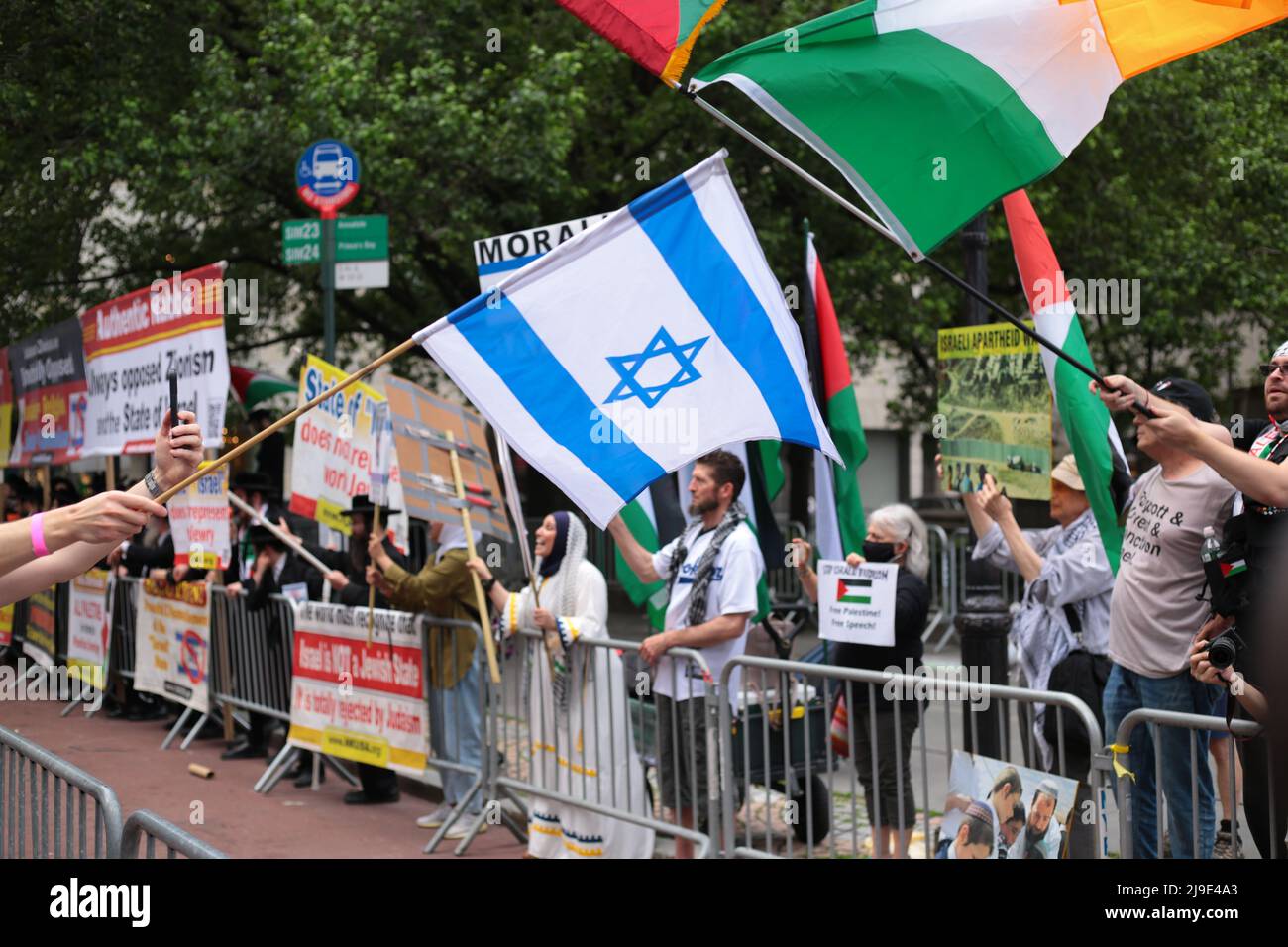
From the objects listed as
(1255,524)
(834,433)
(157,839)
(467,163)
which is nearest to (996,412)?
(834,433)

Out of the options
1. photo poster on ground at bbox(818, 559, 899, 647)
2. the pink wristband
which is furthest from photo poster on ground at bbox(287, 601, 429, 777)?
the pink wristband

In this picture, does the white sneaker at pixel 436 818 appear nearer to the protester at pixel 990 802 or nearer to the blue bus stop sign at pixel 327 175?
the protester at pixel 990 802

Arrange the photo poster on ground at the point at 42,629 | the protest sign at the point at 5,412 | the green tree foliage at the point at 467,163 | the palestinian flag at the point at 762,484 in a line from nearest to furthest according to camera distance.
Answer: the palestinian flag at the point at 762,484 → the photo poster on ground at the point at 42,629 → the green tree foliage at the point at 467,163 → the protest sign at the point at 5,412

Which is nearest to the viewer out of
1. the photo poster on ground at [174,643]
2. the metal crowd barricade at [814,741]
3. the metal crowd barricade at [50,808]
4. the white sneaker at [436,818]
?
the metal crowd barricade at [50,808]

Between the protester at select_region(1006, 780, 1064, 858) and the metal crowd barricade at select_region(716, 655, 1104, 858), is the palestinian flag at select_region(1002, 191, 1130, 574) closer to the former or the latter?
the metal crowd barricade at select_region(716, 655, 1104, 858)

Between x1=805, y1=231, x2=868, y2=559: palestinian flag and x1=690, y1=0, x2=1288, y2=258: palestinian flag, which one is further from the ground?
x1=690, y1=0, x2=1288, y2=258: palestinian flag

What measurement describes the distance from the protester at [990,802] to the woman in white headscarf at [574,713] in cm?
195

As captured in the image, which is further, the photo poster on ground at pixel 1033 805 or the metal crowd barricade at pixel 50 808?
the photo poster on ground at pixel 1033 805

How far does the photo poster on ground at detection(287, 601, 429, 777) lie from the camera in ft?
28.5

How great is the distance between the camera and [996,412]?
7.03m

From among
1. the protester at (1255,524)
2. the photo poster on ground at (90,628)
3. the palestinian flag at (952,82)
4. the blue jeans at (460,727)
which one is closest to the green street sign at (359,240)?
the blue jeans at (460,727)

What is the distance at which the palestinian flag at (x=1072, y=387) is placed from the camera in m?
6.39

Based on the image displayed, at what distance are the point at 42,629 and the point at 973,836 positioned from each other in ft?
A: 38.2

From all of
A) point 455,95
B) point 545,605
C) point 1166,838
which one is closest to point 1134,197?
point 455,95
